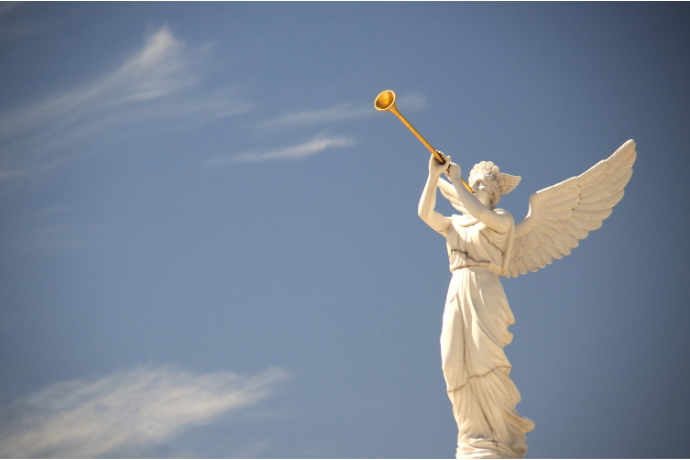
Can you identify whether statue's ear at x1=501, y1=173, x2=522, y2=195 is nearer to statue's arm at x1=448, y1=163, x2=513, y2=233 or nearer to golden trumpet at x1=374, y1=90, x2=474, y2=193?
statue's arm at x1=448, y1=163, x2=513, y2=233

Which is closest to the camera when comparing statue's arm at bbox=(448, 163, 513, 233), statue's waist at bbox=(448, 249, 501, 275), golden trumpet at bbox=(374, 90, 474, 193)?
golden trumpet at bbox=(374, 90, 474, 193)

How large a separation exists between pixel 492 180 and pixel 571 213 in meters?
1.34

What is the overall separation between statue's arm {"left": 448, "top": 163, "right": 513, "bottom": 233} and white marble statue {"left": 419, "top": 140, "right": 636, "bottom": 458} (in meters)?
0.01

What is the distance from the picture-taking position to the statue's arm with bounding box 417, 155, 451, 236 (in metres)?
10.9

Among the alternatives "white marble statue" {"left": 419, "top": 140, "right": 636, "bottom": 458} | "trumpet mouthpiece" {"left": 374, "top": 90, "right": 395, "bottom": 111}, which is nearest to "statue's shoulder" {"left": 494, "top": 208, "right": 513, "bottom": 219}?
"white marble statue" {"left": 419, "top": 140, "right": 636, "bottom": 458}

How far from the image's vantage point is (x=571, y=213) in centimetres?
1196

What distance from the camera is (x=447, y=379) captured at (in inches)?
427

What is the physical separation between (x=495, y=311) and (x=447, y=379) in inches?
41.9

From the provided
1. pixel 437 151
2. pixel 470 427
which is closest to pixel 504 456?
pixel 470 427

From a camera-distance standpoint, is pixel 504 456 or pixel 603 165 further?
pixel 603 165

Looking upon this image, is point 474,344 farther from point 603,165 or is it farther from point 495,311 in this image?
point 603,165

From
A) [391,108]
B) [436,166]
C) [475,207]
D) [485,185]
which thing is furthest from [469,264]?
[391,108]

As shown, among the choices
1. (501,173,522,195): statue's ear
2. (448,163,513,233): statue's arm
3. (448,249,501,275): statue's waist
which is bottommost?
(448,249,501,275): statue's waist

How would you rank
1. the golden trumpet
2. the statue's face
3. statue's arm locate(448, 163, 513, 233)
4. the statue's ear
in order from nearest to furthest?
1. the golden trumpet
2. statue's arm locate(448, 163, 513, 233)
3. the statue's face
4. the statue's ear
